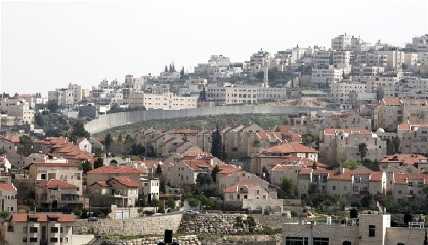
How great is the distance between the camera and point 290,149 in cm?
5644

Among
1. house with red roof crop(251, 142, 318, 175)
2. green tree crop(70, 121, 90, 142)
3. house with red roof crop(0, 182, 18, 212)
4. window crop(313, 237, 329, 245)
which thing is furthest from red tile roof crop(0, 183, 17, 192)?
window crop(313, 237, 329, 245)

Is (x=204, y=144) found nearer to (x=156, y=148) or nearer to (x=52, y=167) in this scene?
(x=156, y=148)

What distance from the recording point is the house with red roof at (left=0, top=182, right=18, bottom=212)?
4434 cm

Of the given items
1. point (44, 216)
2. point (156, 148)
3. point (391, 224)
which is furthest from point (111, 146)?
point (391, 224)

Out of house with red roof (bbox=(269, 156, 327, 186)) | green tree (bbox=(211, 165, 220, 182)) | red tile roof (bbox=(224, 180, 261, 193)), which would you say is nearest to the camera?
red tile roof (bbox=(224, 180, 261, 193))

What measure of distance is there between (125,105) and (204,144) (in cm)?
2507

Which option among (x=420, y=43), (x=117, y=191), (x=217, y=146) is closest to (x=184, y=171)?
(x=117, y=191)

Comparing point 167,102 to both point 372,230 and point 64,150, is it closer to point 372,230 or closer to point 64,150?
point 64,150

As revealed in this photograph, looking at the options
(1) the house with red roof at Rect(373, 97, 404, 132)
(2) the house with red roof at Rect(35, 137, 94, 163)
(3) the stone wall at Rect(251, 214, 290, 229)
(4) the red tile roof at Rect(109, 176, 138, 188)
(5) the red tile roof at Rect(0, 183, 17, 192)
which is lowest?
(3) the stone wall at Rect(251, 214, 290, 229)

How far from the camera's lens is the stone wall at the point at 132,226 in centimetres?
4312

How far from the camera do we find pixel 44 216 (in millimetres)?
41344

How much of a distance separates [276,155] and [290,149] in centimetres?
121

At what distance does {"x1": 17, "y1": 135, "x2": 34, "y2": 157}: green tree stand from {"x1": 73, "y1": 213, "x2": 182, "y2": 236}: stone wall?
10.5 m

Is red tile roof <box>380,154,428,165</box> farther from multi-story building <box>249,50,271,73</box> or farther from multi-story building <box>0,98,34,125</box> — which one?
multi-story building <box>249,50,271,73</box>
